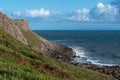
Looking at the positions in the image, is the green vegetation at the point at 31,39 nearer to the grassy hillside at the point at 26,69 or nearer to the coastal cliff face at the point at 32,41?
the coastal cliff face at the point at 32,41

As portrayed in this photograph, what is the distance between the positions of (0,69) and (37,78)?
2108mm

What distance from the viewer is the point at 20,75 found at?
18.6 meters

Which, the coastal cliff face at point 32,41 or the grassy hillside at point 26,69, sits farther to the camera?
the coastal cliff face at point 32,41

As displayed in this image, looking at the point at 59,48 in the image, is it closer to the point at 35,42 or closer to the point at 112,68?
the point at 35,42

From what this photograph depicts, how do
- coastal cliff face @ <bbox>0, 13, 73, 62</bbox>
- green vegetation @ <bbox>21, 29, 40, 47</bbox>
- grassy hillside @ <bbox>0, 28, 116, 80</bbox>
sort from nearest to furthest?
1. grassy hillside @ <bbox>0, 28, 116, 80</bbox>
2. coastal cliff face @ <bbox>0, 13, 73, 62</bbox>
3. green vegetation @ <bbox>21, 29, 40, 47</bbox>

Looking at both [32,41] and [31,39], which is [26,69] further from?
[31,39]

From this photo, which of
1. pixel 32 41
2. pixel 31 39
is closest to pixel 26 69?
pixel 32 41

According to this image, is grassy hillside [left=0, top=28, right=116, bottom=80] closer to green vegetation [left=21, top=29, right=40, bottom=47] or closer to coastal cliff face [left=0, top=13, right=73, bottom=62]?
coastal cliff face [left=0, top=13, right=73, bottom=62]

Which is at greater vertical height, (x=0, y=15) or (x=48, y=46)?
(x=0, y=15)

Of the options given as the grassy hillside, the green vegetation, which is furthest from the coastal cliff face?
the grassy hillside

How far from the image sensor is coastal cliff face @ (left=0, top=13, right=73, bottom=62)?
4311 inches

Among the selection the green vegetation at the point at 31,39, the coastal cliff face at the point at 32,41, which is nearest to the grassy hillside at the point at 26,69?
the coastal cliff face at the point at 32,41

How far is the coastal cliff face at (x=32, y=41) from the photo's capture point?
10950cm

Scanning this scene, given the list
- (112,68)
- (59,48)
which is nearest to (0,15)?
(59,48)
